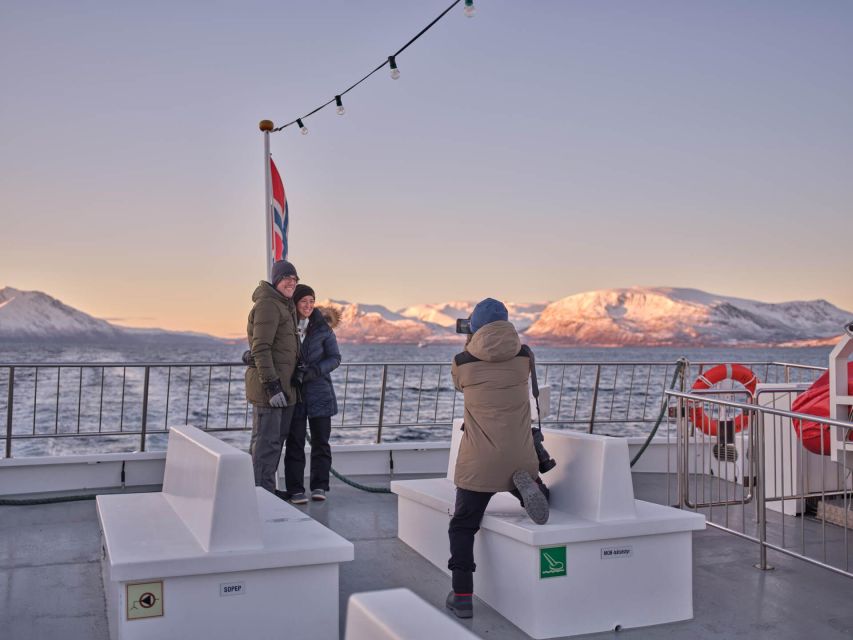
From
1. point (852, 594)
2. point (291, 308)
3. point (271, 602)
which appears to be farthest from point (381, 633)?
point (291, 308)

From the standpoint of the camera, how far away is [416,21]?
6.50 meters

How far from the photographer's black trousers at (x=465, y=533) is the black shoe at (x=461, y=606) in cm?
3

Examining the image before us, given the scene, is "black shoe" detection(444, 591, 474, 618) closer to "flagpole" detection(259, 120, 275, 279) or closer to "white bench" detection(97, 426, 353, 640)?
"white bench" detection(97, 426, 353, 640)

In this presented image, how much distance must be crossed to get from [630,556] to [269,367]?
10.2ft

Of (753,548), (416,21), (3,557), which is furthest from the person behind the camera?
(416,21)

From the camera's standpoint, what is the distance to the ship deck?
162 inches

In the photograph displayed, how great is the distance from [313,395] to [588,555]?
3292mm

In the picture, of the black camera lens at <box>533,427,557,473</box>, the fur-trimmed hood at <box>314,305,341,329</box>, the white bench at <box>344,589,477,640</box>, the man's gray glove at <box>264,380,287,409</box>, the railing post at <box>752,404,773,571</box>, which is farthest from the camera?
the fur-trimmed hood at <box>314,305,341,329</box>

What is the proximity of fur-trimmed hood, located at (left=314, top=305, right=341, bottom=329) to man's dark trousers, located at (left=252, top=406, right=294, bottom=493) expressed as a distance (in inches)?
33.0

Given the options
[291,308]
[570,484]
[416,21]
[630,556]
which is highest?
[416,21]

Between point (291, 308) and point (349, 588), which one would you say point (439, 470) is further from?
point (349, 588)

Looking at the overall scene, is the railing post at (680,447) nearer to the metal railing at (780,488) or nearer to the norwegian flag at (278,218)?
the metal railing at (780,488)

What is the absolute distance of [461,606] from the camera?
4207 mm

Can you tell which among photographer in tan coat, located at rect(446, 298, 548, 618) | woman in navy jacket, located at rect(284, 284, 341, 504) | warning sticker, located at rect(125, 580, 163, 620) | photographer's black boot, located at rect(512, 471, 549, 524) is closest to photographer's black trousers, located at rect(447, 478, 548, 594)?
photographer in tan coat, located at rect(446, 298, 548, 618)
